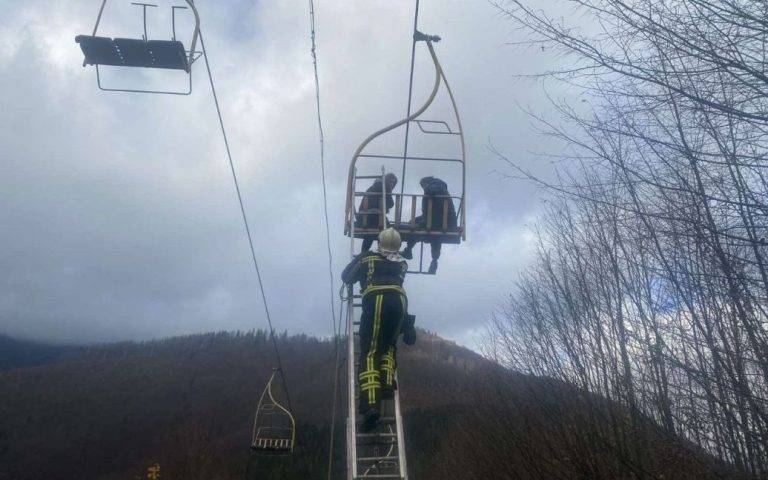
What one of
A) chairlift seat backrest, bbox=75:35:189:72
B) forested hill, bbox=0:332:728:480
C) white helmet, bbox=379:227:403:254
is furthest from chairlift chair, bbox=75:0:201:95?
forested hill, bbox=0:332:728:480

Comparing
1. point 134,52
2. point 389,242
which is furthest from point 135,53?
point 389,242

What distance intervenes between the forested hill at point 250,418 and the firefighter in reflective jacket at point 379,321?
9.69ft

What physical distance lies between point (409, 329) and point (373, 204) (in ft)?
9.26

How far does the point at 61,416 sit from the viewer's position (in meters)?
116

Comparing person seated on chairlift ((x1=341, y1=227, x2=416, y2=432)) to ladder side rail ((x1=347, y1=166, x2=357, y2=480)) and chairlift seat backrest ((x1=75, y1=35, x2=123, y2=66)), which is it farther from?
chairlift seat backrest ((x1=75, y1=35, x2=123, y2=66))

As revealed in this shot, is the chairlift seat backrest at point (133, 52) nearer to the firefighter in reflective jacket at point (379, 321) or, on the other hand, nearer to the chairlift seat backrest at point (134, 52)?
the chairlift seat backrest at point (134, 52)

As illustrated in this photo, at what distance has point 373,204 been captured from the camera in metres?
9.67

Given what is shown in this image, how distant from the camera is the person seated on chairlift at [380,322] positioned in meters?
6.66

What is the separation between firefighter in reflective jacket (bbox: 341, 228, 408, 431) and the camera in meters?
6.65

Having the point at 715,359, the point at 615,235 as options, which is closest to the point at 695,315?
the point at 715,359

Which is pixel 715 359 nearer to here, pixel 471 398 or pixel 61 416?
pixel 471 398

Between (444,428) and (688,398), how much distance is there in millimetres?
32781

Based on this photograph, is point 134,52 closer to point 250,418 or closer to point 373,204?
point 373,204

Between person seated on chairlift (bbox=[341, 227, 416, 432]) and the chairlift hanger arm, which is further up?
the chairlift hanger arm
